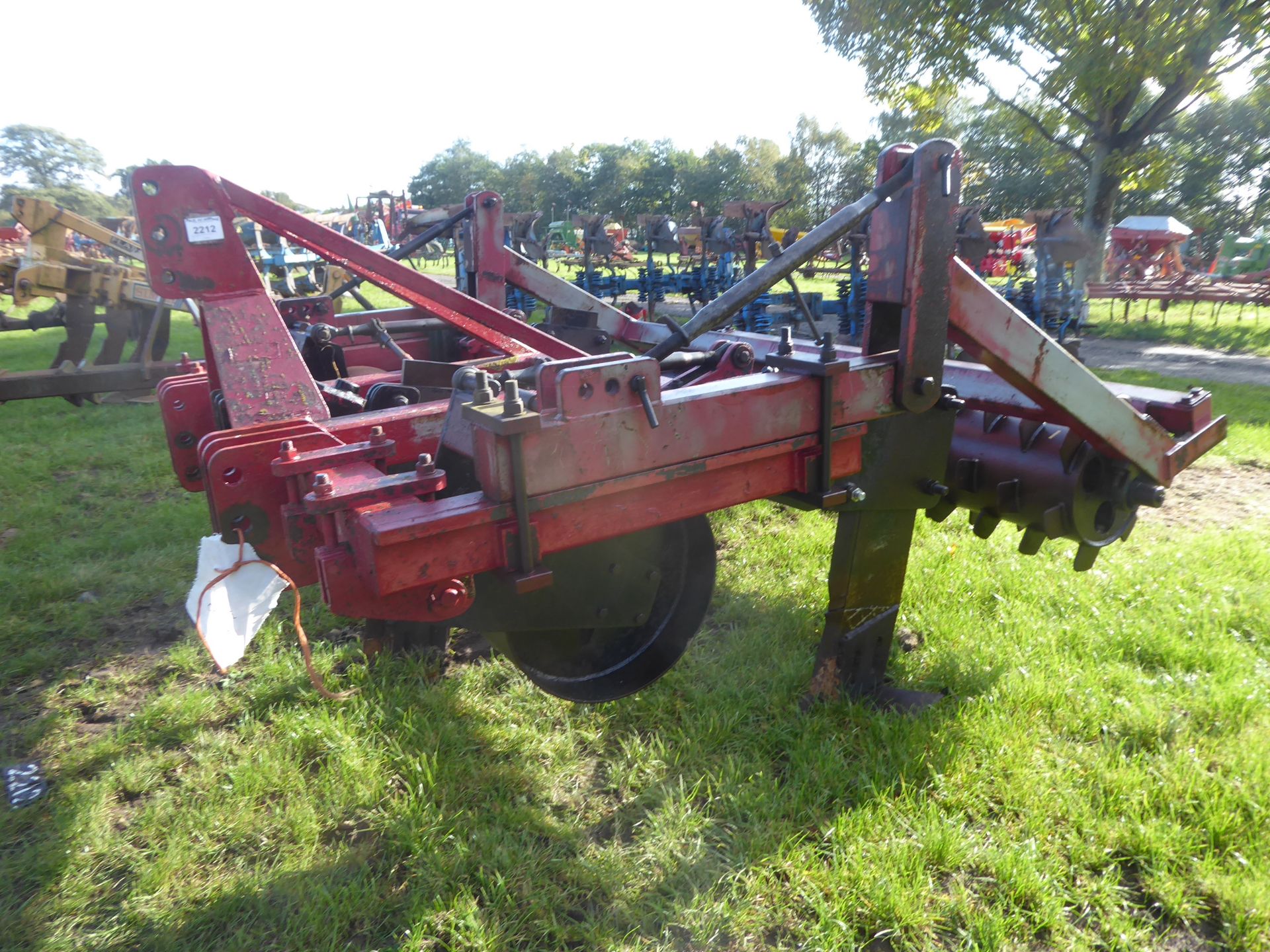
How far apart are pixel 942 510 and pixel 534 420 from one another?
1.83 meters

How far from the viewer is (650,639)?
261cm

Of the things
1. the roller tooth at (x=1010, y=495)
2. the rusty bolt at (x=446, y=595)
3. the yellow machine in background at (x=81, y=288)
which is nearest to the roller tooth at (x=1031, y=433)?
the roller tooth at (x=1010, y=495)

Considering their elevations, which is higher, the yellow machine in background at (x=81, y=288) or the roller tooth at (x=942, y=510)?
the yellow machine in background at (x=81, y=288)

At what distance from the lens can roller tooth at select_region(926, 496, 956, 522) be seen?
2875 millimetres

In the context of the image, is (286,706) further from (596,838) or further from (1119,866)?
(1119,866)

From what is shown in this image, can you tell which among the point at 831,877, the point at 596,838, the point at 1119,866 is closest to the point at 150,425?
the point at 596,838

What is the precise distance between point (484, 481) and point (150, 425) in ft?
21.2

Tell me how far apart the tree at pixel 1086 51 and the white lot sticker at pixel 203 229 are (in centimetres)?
1580

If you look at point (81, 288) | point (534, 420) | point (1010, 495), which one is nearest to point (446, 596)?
point (534, 420)

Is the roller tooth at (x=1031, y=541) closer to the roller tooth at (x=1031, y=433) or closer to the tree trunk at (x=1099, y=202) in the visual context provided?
the roller tooth at (x=1031, y=433)

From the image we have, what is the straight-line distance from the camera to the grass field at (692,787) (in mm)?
1965

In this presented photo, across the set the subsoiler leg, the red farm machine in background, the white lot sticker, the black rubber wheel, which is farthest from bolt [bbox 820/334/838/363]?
the red farm machine in background

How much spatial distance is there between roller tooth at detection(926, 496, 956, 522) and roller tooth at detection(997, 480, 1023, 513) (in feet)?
0.66

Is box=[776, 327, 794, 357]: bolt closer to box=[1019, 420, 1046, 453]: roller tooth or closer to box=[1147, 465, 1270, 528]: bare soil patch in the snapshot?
box=[1019, 420, 1046, 453]: roller tooth
